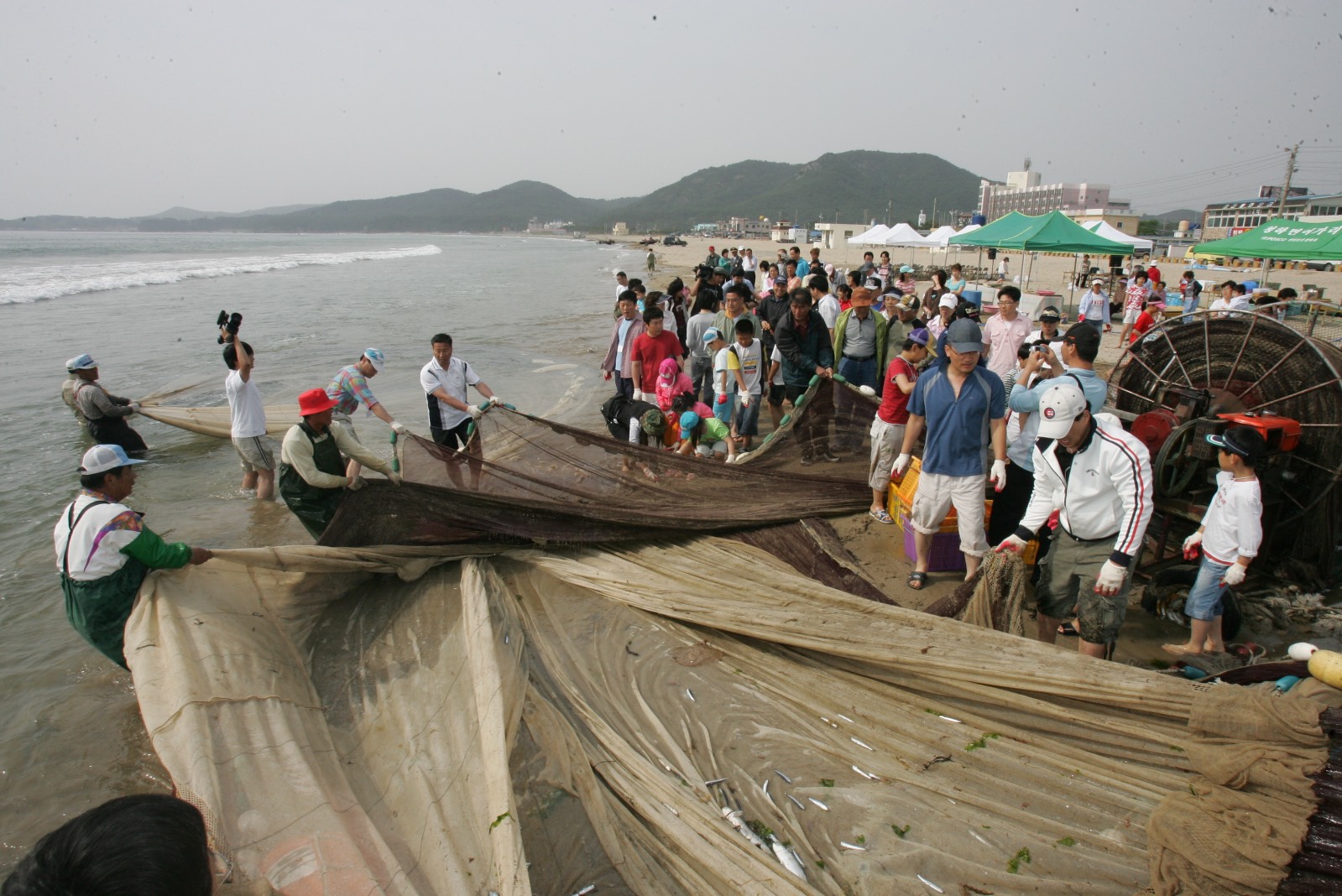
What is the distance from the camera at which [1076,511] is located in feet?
10.8

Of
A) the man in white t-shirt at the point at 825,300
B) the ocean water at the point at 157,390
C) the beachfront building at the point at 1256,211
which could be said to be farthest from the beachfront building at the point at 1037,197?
the man in white t-shirt at the point at 825,300

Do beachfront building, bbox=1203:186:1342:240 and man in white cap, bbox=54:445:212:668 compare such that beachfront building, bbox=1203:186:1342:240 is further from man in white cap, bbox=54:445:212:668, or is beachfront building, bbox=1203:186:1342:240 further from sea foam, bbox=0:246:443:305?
sea foam, bbox=0:246:443:305

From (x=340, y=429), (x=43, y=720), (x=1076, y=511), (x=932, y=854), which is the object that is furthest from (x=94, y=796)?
(x=1076, y=511)

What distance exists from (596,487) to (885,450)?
2.12 meters

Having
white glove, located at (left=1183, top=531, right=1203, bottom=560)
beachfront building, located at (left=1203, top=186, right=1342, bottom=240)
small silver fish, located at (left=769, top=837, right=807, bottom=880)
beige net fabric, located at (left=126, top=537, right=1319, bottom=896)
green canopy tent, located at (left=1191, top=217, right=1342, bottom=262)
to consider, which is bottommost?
small silver fish, located at (left=769, top=837, right=807, bottom=880)

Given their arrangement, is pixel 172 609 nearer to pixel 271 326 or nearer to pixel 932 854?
pixel 932 854

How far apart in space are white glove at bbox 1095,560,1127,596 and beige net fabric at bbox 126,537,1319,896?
55 cm

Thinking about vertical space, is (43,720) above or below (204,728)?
below

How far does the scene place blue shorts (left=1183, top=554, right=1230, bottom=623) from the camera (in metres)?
3.63

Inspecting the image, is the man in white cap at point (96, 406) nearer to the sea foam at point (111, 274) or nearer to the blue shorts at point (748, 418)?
the blue shorts at point (748, 418)

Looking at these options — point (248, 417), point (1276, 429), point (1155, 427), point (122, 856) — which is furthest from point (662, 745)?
point (248, 417)

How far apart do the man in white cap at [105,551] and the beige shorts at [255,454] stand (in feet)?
12.1

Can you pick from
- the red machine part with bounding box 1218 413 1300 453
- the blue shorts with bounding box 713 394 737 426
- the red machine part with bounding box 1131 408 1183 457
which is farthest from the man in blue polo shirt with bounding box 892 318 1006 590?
the blue shorts with bounding box 713 394 737 426

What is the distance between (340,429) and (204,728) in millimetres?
2387
